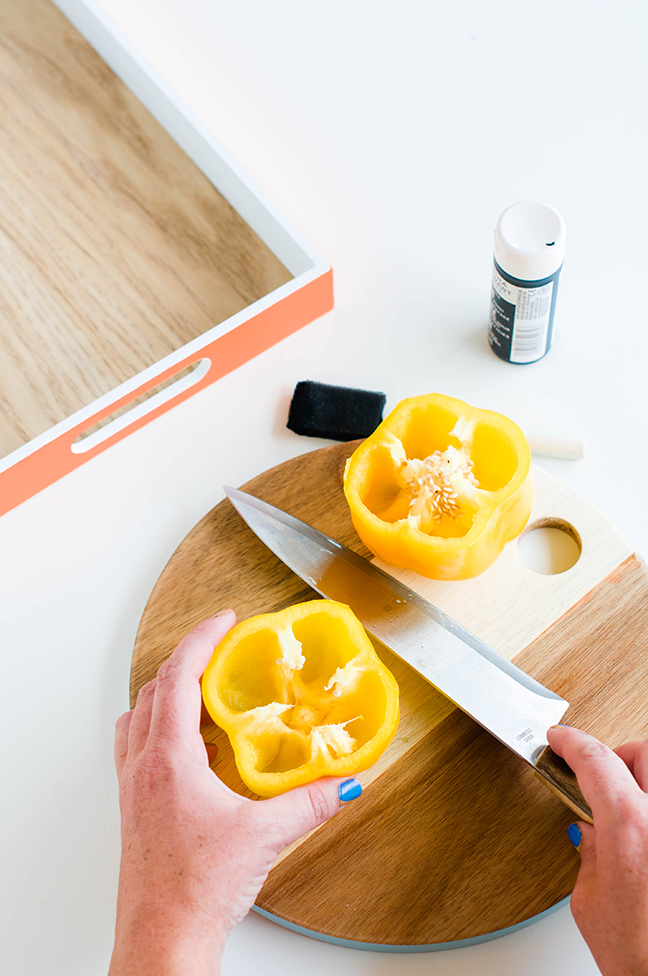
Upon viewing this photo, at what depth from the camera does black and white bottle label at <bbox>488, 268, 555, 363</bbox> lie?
1.41 metres

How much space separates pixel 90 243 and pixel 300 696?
39.0 inches

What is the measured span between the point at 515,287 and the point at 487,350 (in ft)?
0.77

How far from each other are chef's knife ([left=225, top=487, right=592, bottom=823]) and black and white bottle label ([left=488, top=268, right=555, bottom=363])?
49 centimetres

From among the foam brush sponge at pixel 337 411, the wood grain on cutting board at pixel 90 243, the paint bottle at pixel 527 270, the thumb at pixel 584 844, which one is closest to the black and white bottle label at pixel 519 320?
the paint bottle at pixel 527 270

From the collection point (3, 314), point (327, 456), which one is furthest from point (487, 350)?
point (3, 314)

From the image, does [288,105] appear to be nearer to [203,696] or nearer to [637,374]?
[637,374]

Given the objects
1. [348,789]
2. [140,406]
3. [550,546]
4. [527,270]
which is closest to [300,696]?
[348,789]

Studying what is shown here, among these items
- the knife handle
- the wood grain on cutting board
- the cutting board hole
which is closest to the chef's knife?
the knife handle

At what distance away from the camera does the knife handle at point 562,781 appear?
1.12m

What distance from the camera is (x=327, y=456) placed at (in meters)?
1.46

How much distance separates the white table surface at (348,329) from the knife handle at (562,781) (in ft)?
0.66

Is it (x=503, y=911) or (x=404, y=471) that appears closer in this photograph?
(x=503, y=911)

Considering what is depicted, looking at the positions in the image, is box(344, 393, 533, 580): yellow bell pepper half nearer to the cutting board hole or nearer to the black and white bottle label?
the cutting board hole

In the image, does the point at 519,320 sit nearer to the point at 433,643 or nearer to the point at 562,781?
the point at 433,643
